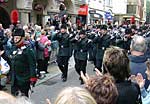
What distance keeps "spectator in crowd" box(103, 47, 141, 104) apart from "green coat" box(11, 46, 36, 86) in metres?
3.84

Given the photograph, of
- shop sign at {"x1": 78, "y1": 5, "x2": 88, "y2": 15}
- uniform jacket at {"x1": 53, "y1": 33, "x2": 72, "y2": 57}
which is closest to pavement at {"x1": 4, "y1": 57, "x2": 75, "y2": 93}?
uniform jacket at {"x1": 53, "y1": 33, "x2": 72, "y2": 57}

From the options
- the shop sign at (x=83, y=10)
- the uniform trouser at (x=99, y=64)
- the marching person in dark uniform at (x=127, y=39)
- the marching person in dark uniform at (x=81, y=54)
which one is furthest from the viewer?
the shop sign at (x=83, y=10)

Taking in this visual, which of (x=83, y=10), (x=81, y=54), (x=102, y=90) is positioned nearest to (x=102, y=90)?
(x=102, y=90)

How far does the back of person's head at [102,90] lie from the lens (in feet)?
10.4

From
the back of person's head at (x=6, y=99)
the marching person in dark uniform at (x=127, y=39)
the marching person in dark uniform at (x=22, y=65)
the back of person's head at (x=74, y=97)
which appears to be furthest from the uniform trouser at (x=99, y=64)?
the back of person's head at (x=6, y=99)

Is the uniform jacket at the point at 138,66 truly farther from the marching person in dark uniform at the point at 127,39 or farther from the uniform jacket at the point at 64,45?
the marching person in dark uniform at the point at 127,39

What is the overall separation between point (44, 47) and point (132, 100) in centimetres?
1032

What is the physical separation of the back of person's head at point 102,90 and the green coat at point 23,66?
4.73 metres

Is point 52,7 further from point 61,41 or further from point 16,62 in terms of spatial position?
point 16,62

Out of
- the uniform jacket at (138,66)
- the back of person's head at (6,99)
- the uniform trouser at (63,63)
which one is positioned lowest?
the uniform trouser at (63,63)

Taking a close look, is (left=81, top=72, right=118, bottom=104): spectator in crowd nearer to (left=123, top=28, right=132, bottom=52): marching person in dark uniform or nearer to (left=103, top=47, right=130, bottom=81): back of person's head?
(left=103, top=47, right=130, bottom=81): back of person's head

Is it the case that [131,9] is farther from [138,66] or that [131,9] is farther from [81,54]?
[138,66]

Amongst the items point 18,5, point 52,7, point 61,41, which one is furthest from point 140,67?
point 52,7

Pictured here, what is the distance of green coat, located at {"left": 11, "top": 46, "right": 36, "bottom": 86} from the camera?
7.94 m
